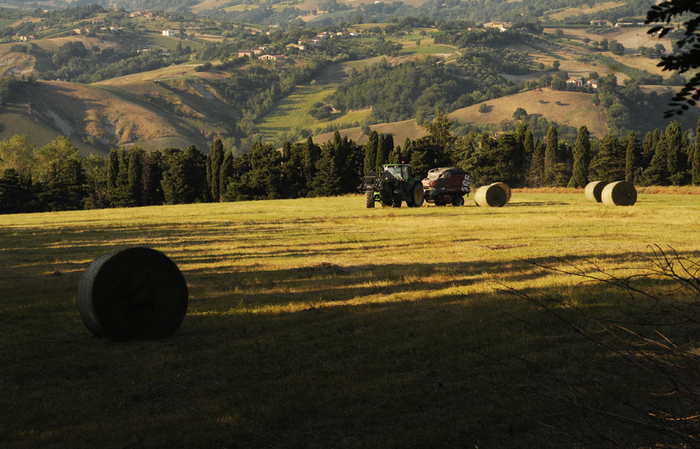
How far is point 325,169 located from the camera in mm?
66875

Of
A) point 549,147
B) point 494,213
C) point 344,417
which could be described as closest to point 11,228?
point 494,213

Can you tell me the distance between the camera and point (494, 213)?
28.4 metres

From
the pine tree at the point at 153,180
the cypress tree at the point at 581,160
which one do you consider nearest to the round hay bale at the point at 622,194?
the cypress tree at the point at 581,160

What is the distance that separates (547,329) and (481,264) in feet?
20.4

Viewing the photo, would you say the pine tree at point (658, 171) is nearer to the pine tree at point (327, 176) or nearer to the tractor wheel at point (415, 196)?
the pine tree at point (327, 176)

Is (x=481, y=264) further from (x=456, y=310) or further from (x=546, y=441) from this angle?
(x=546, y=441)

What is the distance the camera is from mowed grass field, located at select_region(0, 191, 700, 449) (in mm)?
5438

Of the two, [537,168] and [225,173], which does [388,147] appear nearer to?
[537,168]

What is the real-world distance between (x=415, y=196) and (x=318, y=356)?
25889mm

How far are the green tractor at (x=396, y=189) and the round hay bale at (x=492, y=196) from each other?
3363 mm

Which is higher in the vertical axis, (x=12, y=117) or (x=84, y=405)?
(x=12, y=117)

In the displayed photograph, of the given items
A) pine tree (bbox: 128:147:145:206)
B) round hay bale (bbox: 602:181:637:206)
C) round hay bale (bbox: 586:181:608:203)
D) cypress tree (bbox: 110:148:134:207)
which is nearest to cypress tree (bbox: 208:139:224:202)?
pine tree (bbox: 128:147:145:206)

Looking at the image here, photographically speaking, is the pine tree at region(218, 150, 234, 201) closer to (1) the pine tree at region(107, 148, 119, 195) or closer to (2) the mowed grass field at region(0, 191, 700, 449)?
(1) the pine tree at region(107, 148, 119, 195)

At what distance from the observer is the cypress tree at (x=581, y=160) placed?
68.8 meters
